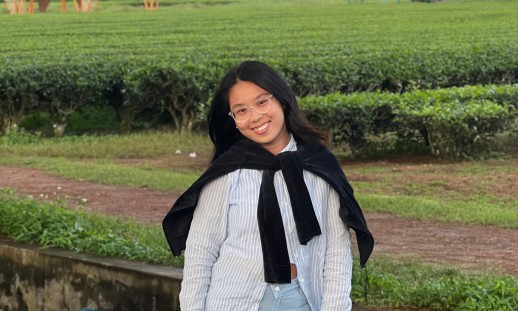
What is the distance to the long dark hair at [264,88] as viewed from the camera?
324 cm

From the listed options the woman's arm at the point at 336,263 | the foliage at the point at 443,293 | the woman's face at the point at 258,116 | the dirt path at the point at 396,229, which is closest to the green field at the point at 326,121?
the foliage at the point at 443,293

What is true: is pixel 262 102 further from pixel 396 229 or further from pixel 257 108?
pixel 396 229

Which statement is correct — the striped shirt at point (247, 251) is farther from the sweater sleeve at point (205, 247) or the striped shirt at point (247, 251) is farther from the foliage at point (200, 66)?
the foliage at point (200, 66)

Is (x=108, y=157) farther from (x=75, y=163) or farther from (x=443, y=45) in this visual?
(x=443, y=45)

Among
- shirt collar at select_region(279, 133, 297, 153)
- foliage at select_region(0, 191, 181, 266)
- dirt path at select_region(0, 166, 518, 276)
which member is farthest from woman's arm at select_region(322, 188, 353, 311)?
dirt path at select_region(0, 166, 518, 276)

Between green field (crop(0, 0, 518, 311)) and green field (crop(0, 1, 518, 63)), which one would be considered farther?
green field (crop(0, 1, 518, 63))

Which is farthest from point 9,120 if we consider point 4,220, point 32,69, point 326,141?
point 326,141

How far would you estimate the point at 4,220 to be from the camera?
6332 mm

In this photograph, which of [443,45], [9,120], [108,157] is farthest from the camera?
[443,45]

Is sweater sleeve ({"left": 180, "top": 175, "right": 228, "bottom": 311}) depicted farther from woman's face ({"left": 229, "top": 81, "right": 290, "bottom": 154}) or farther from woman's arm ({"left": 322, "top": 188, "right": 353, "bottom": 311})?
woman's arm ({"left": 322, "top": 188, "right": 353, "bottom": 311})

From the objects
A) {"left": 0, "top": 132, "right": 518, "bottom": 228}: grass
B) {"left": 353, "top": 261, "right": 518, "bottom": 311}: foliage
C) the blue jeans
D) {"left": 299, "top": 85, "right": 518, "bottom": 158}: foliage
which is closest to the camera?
the blue jeans

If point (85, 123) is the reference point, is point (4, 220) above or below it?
above

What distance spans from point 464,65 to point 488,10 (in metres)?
19.1

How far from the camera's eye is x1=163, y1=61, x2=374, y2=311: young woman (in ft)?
10.1
